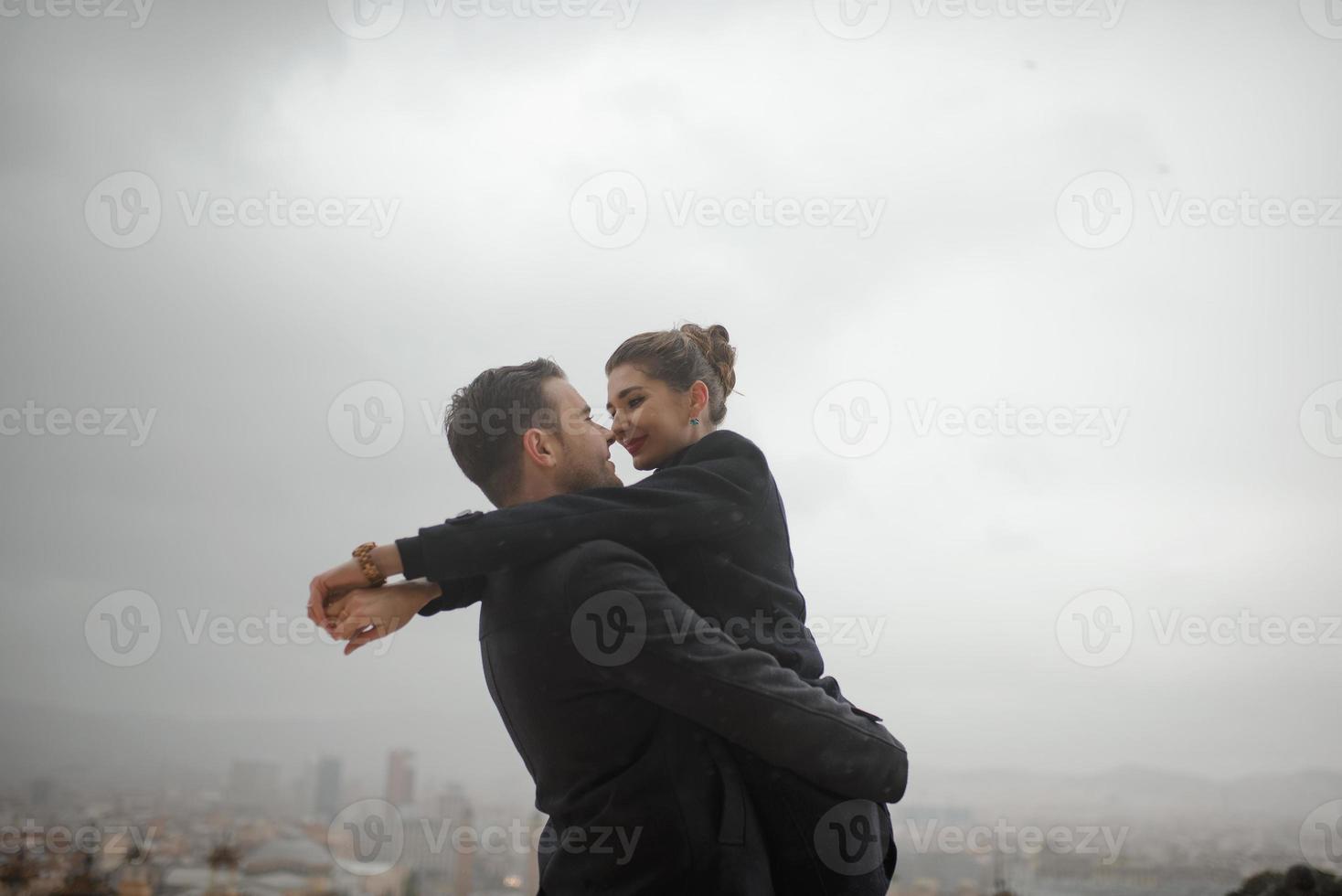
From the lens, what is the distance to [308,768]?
18.4 ft

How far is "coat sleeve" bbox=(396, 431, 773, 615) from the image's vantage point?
132cm

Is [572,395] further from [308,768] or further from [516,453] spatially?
[308,768]

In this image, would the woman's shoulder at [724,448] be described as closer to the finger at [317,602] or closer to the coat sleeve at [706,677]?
the coat sleeve at [706,677]

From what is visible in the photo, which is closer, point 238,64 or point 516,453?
point 516,453

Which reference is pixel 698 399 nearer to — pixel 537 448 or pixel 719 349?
pixel 719 349

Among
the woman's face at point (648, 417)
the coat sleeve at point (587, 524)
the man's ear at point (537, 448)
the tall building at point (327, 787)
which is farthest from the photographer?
the tall building at point (327, 787)

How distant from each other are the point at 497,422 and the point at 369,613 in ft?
1.29

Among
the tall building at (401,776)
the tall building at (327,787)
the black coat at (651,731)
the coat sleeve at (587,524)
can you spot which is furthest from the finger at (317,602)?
the tall building at (327,787)

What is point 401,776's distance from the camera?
15.0 feet

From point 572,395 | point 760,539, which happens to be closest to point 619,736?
point 760,539

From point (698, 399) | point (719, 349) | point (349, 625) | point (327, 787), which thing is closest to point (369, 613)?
point (349, 625)

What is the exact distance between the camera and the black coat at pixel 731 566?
52.1 inches

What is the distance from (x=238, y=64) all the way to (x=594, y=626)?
16553 millimetres

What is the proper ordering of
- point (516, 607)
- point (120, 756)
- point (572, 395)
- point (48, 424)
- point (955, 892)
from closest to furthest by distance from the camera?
point (516, 607)
point (572, 395)
point (48, 424)
point (955, 892)
point (120, 756)
